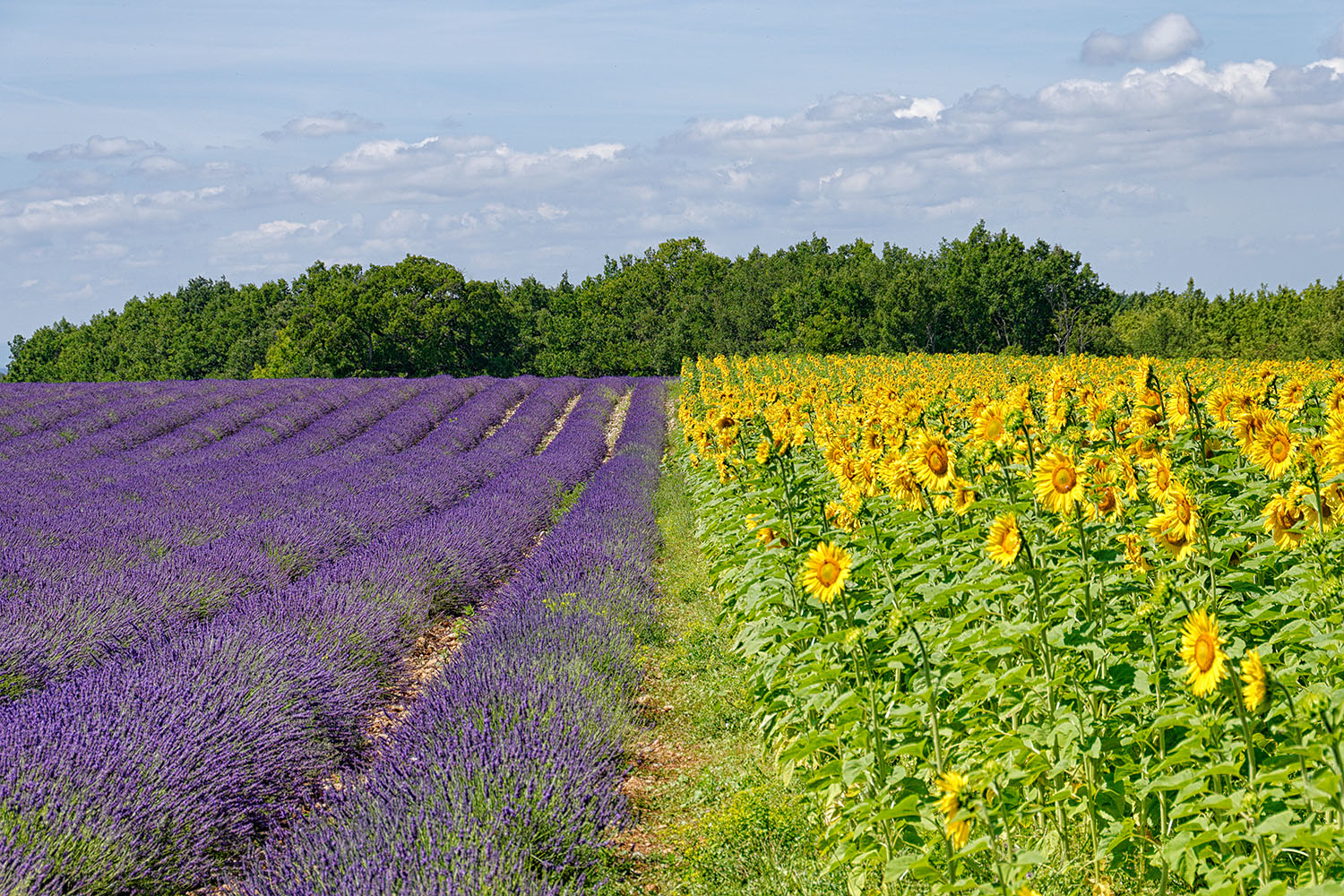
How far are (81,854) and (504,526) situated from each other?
550cm

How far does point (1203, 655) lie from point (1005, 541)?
80 cm

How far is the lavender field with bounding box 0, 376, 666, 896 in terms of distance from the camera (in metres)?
3.00

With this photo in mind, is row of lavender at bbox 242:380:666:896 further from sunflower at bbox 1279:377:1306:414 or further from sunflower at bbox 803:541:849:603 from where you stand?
sunflower at bbox 1279:377:1306:414

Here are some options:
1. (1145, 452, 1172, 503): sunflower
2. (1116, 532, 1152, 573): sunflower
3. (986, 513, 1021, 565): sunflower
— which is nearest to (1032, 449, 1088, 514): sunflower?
(986, 513, 1021, 565): sunflower

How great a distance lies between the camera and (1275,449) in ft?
9.35

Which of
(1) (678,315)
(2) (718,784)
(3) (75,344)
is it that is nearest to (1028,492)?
(2) (718,784)

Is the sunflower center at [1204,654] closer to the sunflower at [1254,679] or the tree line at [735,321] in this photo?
the sunflower at [1254,679]

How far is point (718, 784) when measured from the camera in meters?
4.05

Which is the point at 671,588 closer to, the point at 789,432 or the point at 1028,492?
the point at 789,432

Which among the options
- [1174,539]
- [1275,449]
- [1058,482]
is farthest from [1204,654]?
[1275,449]

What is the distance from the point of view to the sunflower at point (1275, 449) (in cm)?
282

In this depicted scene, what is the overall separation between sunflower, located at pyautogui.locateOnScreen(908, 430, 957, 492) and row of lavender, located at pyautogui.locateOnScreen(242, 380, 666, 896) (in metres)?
1.55

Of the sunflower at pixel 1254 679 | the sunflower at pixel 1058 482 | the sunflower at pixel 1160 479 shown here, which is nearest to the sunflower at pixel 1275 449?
the sunflower at pixel 1160 479

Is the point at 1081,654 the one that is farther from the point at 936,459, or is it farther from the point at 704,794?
the point at 704,794
